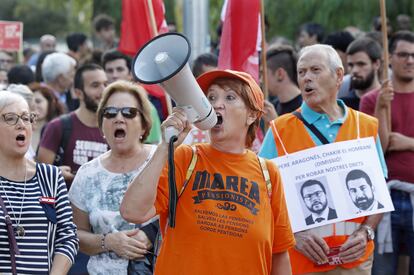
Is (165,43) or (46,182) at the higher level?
(165,43)

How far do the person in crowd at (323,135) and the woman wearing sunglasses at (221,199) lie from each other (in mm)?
1255

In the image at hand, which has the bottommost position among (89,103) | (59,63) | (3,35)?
(89,103)

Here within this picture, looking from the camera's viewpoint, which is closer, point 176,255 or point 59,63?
A: point 176,255

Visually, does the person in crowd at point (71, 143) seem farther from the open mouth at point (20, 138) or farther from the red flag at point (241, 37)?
the open mouth at point (20, 138)

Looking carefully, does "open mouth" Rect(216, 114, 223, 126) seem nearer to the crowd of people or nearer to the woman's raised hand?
the crowd of people

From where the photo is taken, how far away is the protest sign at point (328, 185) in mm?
5984

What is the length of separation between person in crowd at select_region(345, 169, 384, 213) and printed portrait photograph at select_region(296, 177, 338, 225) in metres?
0.15

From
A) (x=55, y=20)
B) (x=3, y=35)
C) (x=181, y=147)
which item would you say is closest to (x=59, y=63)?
(x=3, y=35)

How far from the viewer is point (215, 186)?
181 inches

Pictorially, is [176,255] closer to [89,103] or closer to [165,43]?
[165,43]

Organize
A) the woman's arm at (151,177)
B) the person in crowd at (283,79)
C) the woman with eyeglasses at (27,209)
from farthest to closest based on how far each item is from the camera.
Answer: the person in crowd at (283,79) < the woman with eyeglasses at (27,209) < the woman's arm at (151,177)

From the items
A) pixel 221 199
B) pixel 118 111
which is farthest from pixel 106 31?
pixel 221 199

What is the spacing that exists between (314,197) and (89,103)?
240 cm

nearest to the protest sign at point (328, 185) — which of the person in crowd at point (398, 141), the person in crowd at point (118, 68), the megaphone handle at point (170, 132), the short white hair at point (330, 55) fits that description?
the short white hair at point (330, 55)
